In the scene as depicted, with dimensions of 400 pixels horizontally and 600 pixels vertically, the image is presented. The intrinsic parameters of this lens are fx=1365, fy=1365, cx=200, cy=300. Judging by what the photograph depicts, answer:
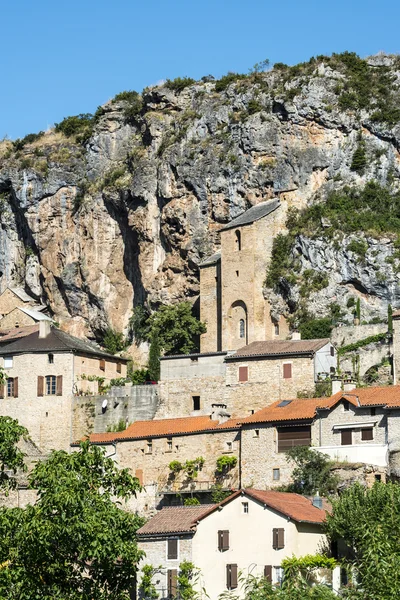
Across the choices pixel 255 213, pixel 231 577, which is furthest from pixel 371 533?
pixel 255 213

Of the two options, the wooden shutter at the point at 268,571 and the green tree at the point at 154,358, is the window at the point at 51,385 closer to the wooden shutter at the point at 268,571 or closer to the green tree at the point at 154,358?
the green tree at the point at 154,358

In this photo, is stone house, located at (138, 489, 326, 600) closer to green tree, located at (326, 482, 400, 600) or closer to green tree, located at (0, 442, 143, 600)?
green tree, located at (326, 482, 400, 600)

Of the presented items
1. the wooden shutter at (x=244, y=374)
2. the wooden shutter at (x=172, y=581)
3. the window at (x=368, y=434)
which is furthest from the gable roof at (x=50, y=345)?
the wooden shutter at (x=172, y=581)

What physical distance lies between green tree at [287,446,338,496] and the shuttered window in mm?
1199

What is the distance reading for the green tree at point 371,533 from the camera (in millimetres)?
45750

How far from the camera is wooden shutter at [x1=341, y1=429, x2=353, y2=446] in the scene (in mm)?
65812

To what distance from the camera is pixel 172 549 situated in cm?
5688

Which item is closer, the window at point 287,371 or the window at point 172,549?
the window at point 172,549

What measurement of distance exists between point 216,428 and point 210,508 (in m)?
12.5

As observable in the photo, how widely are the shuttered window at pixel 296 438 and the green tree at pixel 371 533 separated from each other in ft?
24.1

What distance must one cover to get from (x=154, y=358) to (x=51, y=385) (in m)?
7.88

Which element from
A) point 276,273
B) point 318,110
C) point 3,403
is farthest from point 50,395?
point 318,110

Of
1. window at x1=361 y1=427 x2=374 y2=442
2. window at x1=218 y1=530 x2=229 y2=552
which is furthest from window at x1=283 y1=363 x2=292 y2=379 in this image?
window at x1=218 y1=530 x2=229 y2=552

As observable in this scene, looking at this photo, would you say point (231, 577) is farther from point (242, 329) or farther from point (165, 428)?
point (242, 329)
